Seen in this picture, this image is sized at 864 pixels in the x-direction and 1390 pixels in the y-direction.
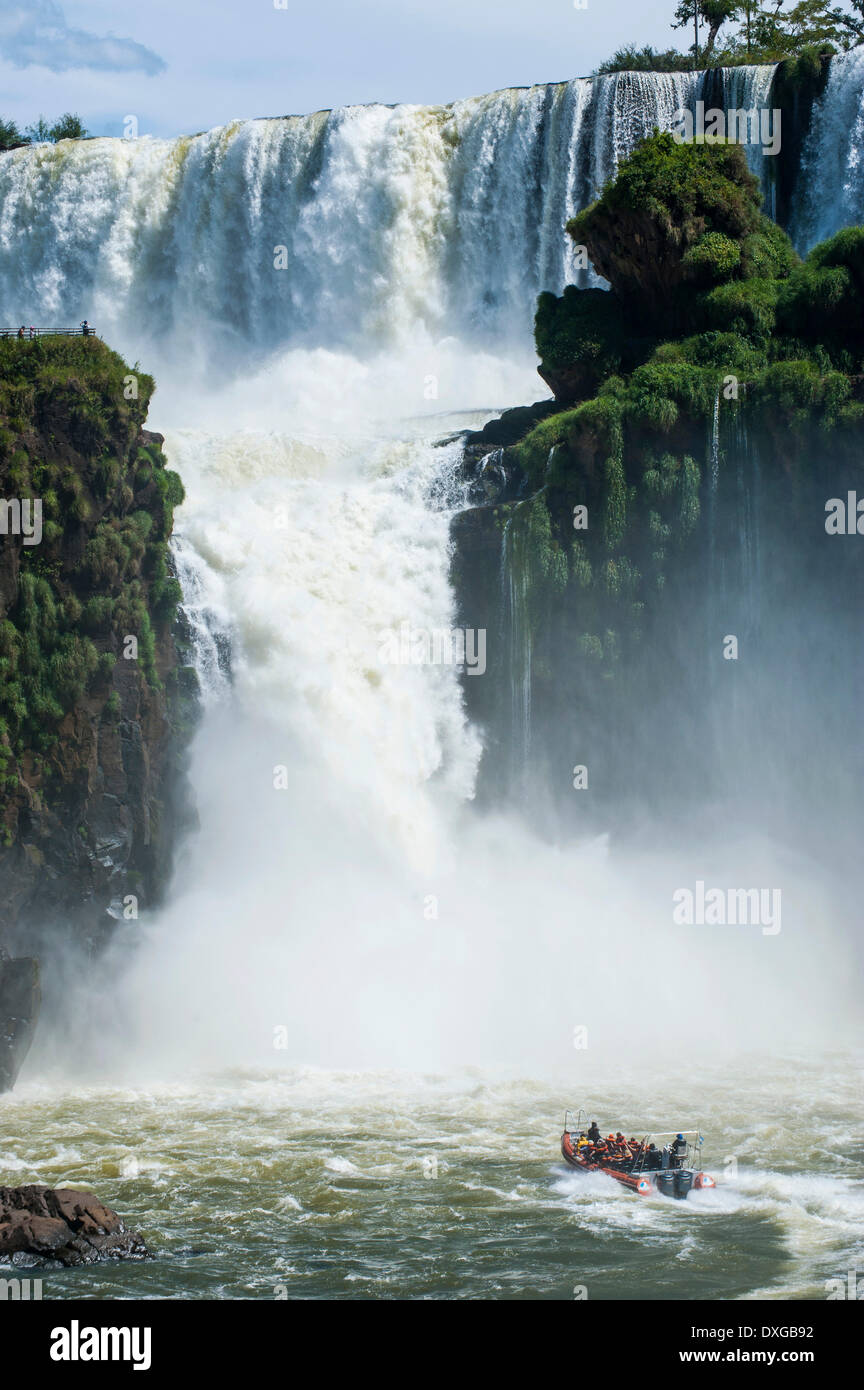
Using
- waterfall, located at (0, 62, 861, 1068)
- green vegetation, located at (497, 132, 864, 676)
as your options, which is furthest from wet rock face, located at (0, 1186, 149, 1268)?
green vegetation, located at (497, 132, 864, 676)

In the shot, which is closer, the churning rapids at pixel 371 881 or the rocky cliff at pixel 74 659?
the churning rapids at pixel 371 881

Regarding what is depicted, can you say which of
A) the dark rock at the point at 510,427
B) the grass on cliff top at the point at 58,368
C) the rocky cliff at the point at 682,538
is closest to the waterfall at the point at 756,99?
the rocky cliff at the point at 682,538

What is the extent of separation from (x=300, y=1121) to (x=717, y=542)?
718 inches

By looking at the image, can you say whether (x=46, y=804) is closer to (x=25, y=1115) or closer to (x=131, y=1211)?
(x=25, y=1115)

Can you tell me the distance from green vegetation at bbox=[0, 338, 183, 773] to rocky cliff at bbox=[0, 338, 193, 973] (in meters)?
0.03

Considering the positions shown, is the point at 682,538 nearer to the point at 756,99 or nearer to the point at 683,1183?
the point at 756,99

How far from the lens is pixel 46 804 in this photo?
34.8 m

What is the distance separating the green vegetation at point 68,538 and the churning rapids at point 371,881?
3.34 meters

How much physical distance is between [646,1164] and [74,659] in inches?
Answer: 670

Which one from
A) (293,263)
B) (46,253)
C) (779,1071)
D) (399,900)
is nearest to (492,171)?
(293,263)

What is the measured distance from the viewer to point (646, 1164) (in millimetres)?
25781

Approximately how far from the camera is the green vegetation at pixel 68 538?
3462cm

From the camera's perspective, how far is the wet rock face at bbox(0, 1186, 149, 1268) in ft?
74.5

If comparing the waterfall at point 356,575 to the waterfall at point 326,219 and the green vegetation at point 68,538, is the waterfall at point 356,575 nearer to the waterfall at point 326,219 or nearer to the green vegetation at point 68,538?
the waterfall at point 326,219
